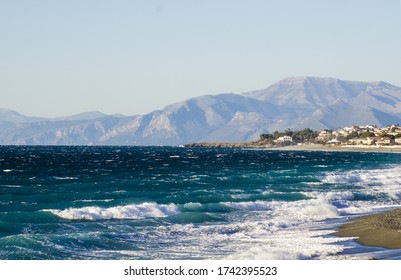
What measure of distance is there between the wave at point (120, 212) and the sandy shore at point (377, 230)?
38.9 feet

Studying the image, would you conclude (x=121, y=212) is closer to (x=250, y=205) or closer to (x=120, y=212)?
(x=120, y=212)

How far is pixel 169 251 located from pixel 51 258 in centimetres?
474

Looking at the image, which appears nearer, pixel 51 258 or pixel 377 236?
pixel 51 258

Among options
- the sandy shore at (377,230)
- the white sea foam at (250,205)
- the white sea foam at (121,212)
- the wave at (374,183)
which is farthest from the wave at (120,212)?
the wave at (374,183)

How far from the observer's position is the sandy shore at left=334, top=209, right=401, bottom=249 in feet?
Answer: 95.8

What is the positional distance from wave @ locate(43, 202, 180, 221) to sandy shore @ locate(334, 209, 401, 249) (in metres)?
11.9

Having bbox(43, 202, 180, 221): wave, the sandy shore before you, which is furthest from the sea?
the sandy shore

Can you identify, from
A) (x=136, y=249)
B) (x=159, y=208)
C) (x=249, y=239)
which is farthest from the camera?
(x=159, y=208)

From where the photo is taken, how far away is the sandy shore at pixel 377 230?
29.2m

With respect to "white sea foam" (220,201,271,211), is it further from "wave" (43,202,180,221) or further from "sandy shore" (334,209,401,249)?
"sandy shore" (334,209,401,249)

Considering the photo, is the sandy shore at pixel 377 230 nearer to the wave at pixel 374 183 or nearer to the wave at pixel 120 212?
the wave at pixel 120 212

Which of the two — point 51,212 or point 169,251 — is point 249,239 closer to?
point 169,251

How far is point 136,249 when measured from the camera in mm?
28766
